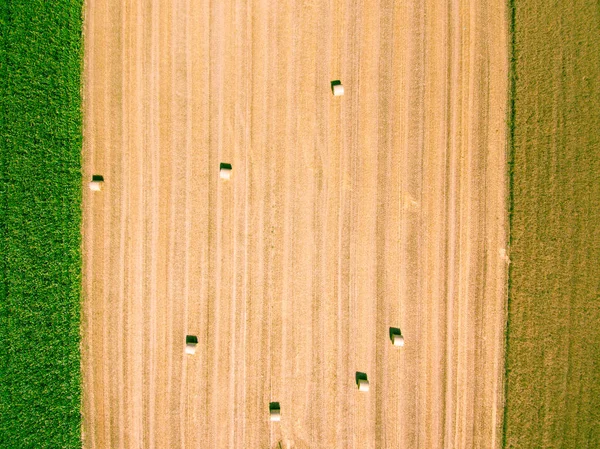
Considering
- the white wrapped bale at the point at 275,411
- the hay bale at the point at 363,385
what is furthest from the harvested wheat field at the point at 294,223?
the hay bale at the point at 363,385

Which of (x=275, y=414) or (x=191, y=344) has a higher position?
(x=191, y=344)

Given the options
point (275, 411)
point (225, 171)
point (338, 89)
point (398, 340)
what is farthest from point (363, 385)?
point (338, 89)

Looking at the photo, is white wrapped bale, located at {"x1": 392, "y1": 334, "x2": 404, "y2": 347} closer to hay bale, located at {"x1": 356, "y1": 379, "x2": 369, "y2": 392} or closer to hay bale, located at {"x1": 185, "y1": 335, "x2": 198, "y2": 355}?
hay bale, located at {"x1": 356, "y1": 379, "x2": 369, "y2": 392}

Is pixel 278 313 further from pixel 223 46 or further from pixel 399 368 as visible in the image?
pixel 223 46

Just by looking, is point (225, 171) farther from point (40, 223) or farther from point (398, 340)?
point (398, 340)

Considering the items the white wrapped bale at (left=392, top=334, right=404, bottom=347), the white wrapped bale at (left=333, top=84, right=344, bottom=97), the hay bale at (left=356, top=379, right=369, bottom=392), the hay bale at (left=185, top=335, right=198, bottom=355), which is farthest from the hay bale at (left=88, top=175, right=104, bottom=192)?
the white wrapped bale at (left=392, top=334, right=404, bottom=347)

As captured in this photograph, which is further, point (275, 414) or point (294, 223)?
point (294, 223)
